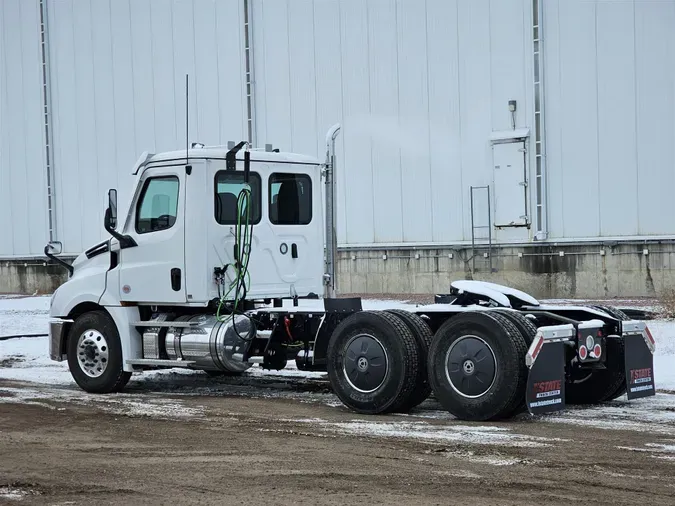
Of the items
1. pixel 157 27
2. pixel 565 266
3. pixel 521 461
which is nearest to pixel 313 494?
pixel 521 461

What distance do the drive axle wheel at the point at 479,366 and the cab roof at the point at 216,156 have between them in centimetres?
349

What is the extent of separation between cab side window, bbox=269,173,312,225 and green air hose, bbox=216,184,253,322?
0.43 metres

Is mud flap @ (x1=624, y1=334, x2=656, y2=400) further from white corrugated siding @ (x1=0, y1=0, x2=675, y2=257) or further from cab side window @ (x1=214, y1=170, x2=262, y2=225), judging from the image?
white corrugated siding @ (x1=0, y1=0, x2=675, y2=257)

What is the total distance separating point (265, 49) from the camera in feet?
97.5

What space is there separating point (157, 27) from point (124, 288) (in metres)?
20.4

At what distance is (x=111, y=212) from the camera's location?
486 inches

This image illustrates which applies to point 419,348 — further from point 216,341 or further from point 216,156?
point 216,156

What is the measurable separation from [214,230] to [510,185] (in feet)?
48.0

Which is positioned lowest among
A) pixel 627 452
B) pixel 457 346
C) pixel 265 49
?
pixel 627 452

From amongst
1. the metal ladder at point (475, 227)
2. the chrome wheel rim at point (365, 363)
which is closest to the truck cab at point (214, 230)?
the chrome wheel rim at point (365, 363)

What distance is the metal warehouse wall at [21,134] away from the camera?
1361 inches

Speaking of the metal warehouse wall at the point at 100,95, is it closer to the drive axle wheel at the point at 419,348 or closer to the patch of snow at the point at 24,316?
the patch of snow at the point at 24,316

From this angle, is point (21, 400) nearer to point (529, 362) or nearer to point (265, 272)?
point (265, 272)

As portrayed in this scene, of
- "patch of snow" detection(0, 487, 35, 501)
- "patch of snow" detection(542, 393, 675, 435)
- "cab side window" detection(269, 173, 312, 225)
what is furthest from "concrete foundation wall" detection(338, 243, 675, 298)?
"patch of snow" detection(0, 487, 35, 501)
